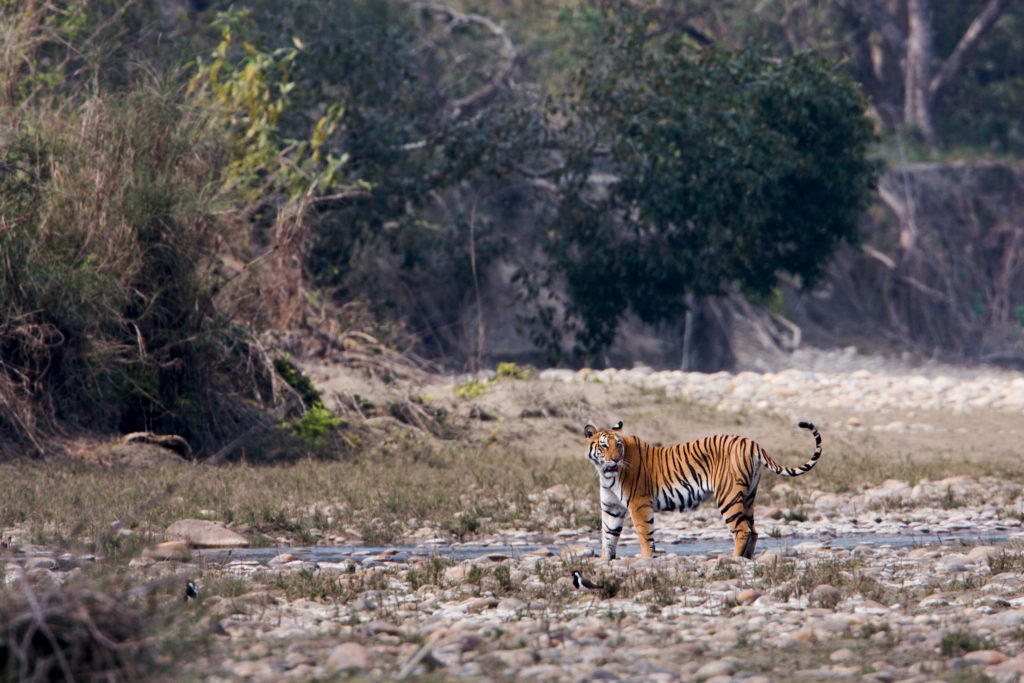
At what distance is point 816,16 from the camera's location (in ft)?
108

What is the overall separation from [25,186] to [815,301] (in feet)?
73.0

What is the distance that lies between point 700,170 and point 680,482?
12.3 m

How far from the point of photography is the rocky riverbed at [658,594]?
5.07m

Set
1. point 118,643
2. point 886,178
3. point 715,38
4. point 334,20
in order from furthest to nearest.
A: point 715,38 < point 886,178 < point 334,20 < point 118,643

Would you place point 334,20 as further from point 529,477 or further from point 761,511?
point 761,511

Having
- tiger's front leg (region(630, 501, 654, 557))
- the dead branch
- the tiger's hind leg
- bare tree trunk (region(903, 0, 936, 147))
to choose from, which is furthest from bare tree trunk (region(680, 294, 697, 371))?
tiger's front leg (region(630, 501, 654, 557))

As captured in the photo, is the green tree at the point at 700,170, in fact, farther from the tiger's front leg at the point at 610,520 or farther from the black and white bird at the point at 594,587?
the black and white bird at the point at 594,587

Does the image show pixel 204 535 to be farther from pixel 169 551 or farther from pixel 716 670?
pixel 716 670

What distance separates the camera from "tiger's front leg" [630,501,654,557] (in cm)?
772

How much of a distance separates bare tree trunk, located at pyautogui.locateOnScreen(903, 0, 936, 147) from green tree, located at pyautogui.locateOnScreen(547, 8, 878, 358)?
12339 mm

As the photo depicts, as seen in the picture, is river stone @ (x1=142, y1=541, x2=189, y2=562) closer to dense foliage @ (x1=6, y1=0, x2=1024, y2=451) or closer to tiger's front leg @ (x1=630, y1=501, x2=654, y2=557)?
tiger's front leg @ (x1=630, y1=501, x2=654, y2=557)

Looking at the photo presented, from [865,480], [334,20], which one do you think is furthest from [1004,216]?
[865,480]

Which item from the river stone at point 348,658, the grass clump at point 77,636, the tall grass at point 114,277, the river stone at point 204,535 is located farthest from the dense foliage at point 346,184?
the grass clump at point 77,636

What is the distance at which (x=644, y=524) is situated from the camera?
7.73m
